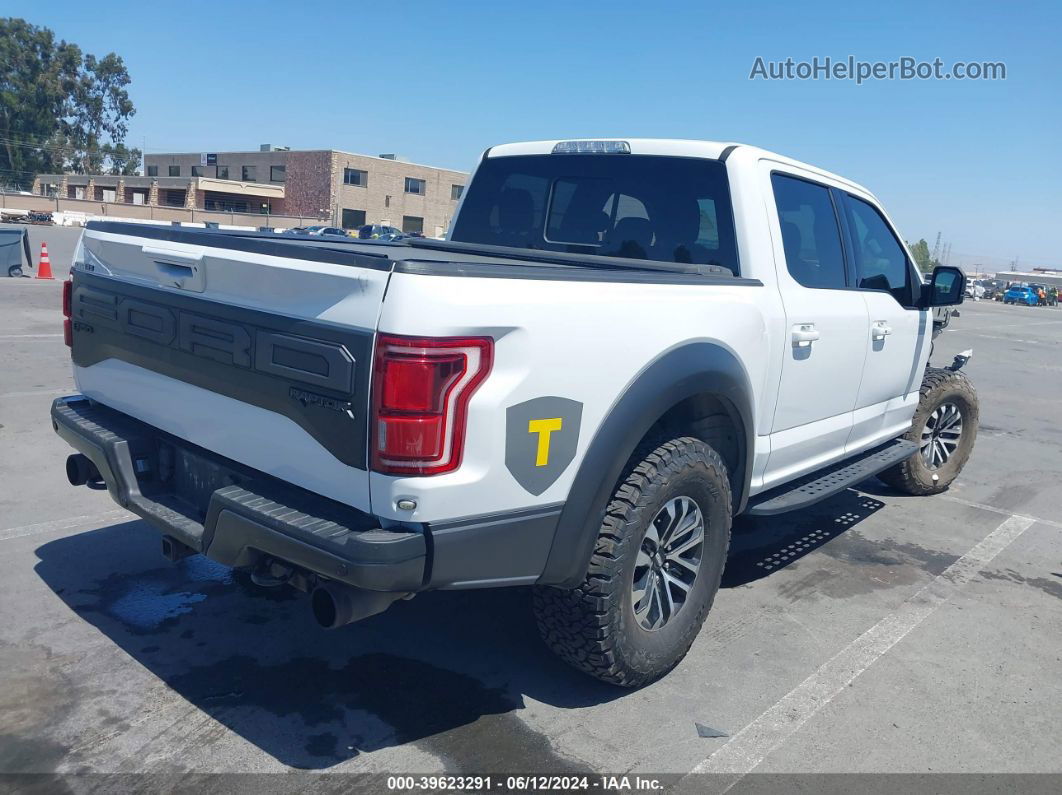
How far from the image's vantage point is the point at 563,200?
477 cm

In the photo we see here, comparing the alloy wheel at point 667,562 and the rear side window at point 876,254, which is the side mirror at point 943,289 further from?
the alloy wheel at point 667,562

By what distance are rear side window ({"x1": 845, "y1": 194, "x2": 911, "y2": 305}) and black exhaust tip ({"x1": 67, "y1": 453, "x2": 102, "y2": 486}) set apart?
3935 millimetres

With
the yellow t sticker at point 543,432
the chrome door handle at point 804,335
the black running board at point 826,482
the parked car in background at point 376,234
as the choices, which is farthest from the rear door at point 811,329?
the parked car in background at point 376,234

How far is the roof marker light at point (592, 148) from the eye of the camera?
4527 mm

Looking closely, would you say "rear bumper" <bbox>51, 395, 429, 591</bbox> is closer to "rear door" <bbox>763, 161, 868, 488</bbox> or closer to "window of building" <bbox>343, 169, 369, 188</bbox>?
"rear door" <bbox>763, 161, 868, 488</bbox>

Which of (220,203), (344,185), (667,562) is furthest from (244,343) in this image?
(220,203)

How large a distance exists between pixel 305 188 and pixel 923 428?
221ft

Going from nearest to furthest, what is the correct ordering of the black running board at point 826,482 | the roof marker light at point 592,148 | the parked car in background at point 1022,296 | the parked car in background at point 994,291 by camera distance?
the black running board at point 826,482, the roof marker light at point 592,148, the parked car in background at point 1022,296, the parked car in background at point 994,291

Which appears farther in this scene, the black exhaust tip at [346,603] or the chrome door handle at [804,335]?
the chrome door handle at [804,335]

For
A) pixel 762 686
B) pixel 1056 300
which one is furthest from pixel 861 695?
pixel 1056 300

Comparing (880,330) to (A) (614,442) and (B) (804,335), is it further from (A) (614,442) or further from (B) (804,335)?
(A) (614,442)

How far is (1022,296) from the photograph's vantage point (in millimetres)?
60469

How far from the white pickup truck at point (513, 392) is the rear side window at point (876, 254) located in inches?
10.3

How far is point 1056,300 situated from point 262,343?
75.3 meters
